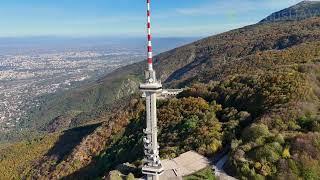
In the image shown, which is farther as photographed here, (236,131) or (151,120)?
(236,131)

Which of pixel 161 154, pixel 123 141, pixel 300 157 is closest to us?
pixel 300 157

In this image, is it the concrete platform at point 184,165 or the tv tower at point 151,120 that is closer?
the tv tower at point 151,120

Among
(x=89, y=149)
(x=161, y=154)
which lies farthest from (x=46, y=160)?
(x=161, y=154)

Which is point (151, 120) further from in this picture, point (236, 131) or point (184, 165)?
point (236, 131)

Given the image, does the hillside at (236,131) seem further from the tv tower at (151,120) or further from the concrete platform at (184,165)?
the tv tower at (151,120)

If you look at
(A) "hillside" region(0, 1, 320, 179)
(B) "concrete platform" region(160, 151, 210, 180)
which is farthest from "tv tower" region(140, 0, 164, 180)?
(A) "hillside" region(0, 1, 320, 179)

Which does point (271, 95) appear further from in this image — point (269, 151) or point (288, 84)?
point (269, 151)

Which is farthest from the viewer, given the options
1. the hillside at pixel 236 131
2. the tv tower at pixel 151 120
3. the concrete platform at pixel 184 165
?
the concrete platform at pixel 184 165

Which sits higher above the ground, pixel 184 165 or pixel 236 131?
pixel 236 131

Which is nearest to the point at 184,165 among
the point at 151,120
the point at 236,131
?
the point at 236,131

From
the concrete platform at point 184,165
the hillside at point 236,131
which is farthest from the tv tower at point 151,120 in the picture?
the hillside at point 236,131

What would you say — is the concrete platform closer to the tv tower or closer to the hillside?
the hillside
